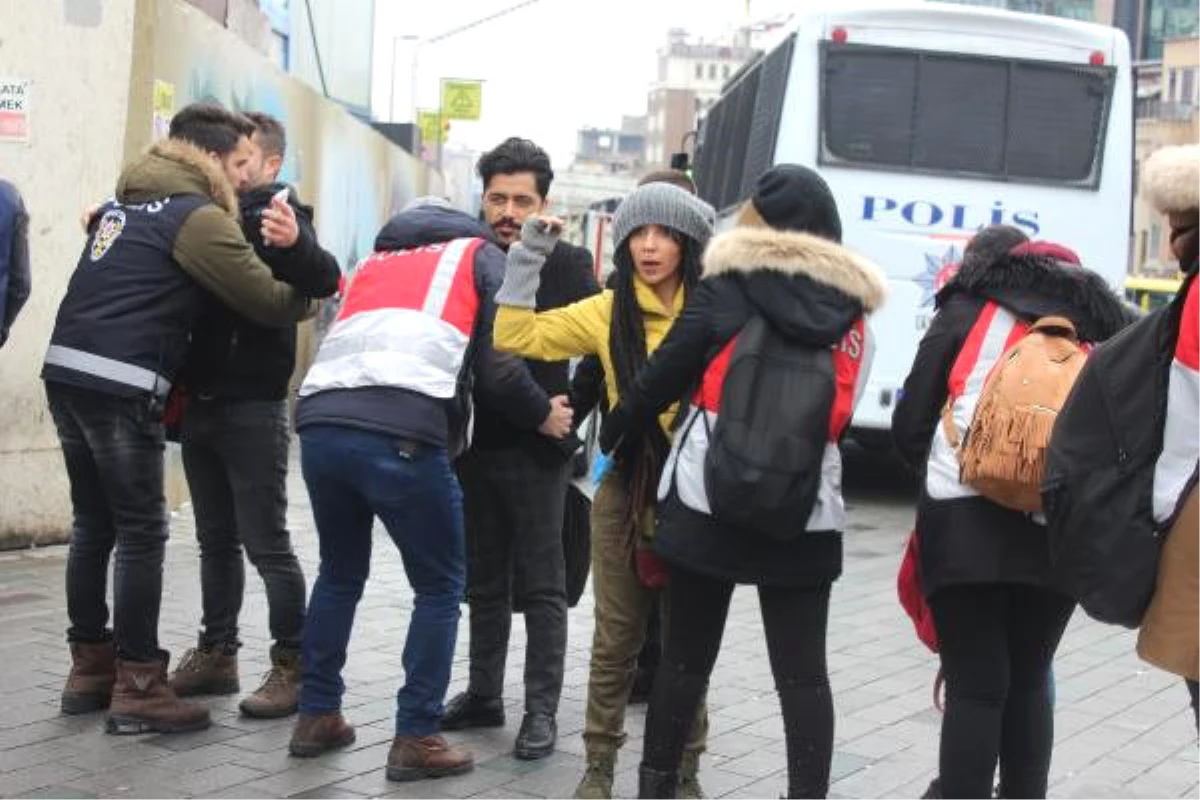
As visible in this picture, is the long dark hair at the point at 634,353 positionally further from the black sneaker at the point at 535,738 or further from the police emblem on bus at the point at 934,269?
the police emblem on bus at the point at 934,269

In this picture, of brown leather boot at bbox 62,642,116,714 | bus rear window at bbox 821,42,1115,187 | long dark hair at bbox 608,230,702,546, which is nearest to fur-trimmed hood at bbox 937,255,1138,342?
long dark hair at bbox 608,230,702,546

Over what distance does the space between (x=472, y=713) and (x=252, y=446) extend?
3.71ft

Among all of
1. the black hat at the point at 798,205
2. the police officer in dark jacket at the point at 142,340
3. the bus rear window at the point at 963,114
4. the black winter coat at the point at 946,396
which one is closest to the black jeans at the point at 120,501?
the police officer in dark jacket at the point at 142,340

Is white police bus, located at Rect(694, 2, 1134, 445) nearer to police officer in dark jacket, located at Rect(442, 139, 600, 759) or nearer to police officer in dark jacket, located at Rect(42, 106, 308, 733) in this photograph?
police officer in dark jacket, located at Rect(442, 139, 600, 759)

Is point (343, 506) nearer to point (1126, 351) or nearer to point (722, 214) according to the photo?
point (1126, 351)

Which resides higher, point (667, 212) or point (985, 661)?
point (667, 212)

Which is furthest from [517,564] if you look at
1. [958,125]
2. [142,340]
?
[958,125]

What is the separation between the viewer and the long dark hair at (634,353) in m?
4.78

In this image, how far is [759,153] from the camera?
1367cm

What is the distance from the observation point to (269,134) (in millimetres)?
5871

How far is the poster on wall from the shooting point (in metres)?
8.27

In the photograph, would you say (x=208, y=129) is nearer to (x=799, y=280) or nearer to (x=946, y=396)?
(x=799, y=280)

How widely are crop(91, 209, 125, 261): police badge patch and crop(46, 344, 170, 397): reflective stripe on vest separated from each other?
31cm

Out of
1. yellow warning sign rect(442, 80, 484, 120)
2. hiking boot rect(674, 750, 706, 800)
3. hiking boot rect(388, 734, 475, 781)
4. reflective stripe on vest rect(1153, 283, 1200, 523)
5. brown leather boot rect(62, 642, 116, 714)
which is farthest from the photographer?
yellow warning sign rect(442, 80, 484, 120)
